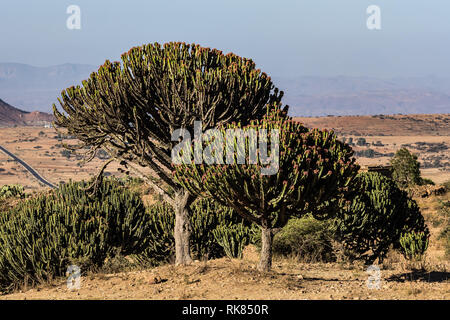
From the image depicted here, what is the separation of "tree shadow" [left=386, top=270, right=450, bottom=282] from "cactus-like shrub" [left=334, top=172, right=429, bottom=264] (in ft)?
10.5

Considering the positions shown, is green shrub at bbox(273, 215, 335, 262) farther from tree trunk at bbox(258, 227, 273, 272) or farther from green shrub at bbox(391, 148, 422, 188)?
green shrub at bbox(391, 148, 422, 188)

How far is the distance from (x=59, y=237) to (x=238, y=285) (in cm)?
534

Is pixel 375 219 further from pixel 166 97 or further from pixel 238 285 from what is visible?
pixel 166 97

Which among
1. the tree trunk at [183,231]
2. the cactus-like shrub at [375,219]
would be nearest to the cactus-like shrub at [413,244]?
the cactus-like shrub at [375,219]

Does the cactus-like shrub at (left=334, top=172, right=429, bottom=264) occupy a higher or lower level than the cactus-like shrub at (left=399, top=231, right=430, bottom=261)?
higher

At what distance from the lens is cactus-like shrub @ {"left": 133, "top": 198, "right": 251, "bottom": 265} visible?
1731 cm

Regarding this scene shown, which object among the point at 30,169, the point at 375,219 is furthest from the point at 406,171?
the point at 30,169

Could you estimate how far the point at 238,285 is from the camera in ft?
36.7

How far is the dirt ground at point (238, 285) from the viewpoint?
10578mm

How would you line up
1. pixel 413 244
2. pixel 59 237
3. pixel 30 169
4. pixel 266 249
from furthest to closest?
pixel 30 169
pixel 413 244
pixel 59 237
pixel 266 249

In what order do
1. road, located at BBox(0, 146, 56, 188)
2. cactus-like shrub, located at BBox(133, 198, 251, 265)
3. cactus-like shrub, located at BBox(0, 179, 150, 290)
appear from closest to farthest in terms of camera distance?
cactus-like shrub, located at BBox(0, 179, 150, 290) → cactus-like shrub, located at BBox(133, 198, 251, 265) → road, located at BBox(0, 146, 56, 188)

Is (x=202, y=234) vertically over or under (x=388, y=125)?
under

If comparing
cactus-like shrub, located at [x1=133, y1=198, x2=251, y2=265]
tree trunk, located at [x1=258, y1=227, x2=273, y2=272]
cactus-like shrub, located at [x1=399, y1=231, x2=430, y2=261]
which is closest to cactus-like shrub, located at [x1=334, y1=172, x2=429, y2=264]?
cactus-like shrub, located at [x1=399, y1=231, x2=430, y2=261]

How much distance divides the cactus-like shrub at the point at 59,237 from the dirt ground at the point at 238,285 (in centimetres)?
117
